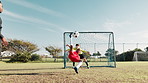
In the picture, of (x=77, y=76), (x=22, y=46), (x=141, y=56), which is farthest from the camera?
(x=22, y=46)

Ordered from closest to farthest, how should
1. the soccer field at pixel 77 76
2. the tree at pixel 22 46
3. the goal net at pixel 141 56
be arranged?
the soccer field at pixel 77 76, the goal net at pixel 141 56, the tree at pixel 22 46

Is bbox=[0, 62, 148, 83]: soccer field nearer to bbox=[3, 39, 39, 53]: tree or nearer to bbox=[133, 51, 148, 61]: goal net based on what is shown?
bbox=[133, 51, 148, 61]: goal net

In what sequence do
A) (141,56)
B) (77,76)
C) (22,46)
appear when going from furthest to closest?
1. (22,46)
2. (141,56)
3. (77,76)

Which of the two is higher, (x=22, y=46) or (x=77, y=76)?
(x=22, y=46)

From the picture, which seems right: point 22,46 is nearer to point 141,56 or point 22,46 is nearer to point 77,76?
point 141,56

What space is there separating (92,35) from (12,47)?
31.3 meters

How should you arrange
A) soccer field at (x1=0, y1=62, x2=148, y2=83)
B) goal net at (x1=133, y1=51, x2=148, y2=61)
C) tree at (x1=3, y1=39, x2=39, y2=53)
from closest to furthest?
soccer field at (x1=0, y1=62, x2=148, y2=83), goal net at (x1=133, y1=51, x2=148, y2=61), tree at (x1=3, y1=39, x2=39, y2=53)

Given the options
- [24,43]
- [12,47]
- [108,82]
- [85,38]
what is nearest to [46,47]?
[24,43]

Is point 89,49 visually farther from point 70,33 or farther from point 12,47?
point 12,47

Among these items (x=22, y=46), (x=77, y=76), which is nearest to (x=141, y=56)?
(x=77, y=76)

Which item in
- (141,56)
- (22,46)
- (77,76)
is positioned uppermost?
(22,46)

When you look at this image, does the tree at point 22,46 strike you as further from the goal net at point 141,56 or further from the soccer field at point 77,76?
the soccer field at point 77,76

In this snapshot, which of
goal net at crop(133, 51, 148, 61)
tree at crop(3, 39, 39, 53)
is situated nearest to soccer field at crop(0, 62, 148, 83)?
goal net at crop(133, 51, 148, 61)

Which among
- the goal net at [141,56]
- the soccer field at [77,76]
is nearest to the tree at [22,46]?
the goal net at [141,56]
